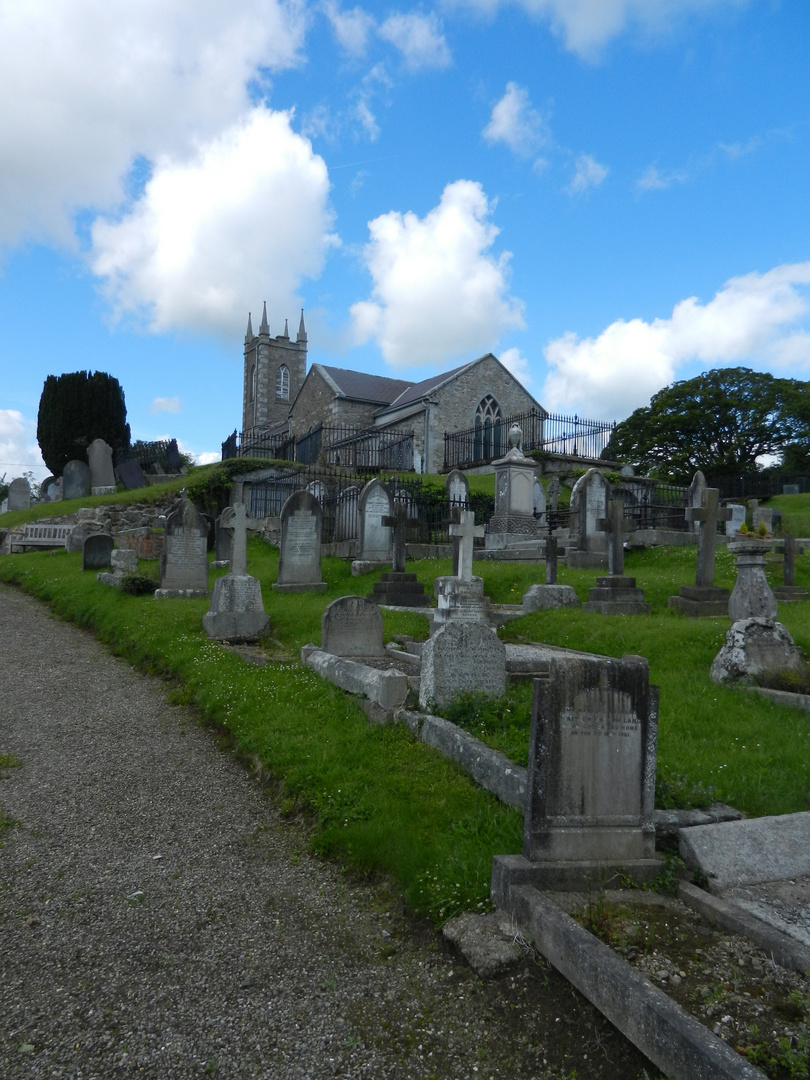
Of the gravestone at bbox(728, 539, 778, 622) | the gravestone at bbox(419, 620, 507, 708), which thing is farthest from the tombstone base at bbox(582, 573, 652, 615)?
the gravestone at bbox(419, 620, 507, 708)

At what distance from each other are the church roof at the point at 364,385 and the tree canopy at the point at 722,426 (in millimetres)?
15069

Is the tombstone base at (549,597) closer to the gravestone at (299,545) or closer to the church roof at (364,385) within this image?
the gravestone at (299,545)

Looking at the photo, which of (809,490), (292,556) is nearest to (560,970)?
(292,556)

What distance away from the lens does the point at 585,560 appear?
15008 millimetres

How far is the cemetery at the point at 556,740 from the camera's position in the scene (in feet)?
10.3

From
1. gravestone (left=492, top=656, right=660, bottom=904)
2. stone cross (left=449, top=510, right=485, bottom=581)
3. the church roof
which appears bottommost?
gravestone (left=492, top=656, right=660, bottom=904)

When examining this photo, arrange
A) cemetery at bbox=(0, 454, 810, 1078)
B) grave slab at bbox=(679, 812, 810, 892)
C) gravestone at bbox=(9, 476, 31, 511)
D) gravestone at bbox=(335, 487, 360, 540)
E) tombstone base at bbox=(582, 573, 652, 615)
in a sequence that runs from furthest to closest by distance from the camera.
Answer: gravestone at bbox=(9, 476, 31, 511)
gravestone at bbox=(335, 487, 360, 540)
tombstone base at bbox=(582, 573, 652, 615)
grave slab at bbox=(679, 812, 810, 892)
cemetery at bbox=(0, 454, 810, 1078)

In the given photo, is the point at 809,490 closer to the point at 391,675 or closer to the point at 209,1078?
the point at 391,675

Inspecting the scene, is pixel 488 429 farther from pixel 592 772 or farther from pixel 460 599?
pixel 592 772

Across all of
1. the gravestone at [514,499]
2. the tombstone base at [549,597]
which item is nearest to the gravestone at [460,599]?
the tombstone base at [549,597]

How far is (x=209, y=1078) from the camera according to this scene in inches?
104

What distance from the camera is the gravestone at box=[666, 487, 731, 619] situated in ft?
33.9

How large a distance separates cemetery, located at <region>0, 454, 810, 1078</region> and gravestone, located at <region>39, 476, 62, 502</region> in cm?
2191

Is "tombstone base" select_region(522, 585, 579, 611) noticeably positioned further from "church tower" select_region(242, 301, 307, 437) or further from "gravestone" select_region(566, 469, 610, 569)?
"church tower" select_region(242, 301, 307, 437)
